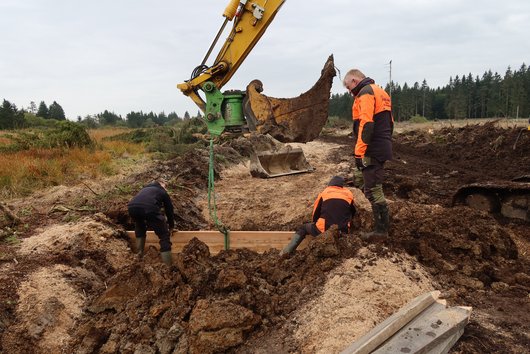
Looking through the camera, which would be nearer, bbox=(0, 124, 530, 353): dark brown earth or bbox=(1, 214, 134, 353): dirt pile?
bbox=(0, 124, 530, 353): dark brown earth

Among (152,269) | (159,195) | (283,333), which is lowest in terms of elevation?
(283,333)

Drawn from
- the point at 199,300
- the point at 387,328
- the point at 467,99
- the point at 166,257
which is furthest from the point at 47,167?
the point at 467,99

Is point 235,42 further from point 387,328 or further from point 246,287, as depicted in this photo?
point 387,328

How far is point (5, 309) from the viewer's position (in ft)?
12.7

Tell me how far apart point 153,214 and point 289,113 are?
264cm

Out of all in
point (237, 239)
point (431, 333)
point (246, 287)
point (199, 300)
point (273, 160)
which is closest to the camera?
point (431, 333)

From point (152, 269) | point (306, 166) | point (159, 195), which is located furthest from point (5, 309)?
point (306, 166)

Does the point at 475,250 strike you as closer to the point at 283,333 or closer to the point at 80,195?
the point at 283,333

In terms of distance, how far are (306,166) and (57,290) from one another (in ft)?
26.6

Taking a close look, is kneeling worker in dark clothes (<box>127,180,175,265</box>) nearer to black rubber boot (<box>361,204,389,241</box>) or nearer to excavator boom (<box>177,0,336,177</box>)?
excavator boom (<box>177,0,336,177</box>)

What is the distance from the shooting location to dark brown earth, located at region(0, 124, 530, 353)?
135 inches

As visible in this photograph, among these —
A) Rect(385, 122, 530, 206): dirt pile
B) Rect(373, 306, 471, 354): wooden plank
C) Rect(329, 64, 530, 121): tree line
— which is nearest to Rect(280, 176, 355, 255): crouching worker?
Rect(373, 306, 471, 354): wooden plank

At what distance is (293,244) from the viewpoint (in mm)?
4906

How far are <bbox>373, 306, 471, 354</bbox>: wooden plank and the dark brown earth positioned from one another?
0.43ft
